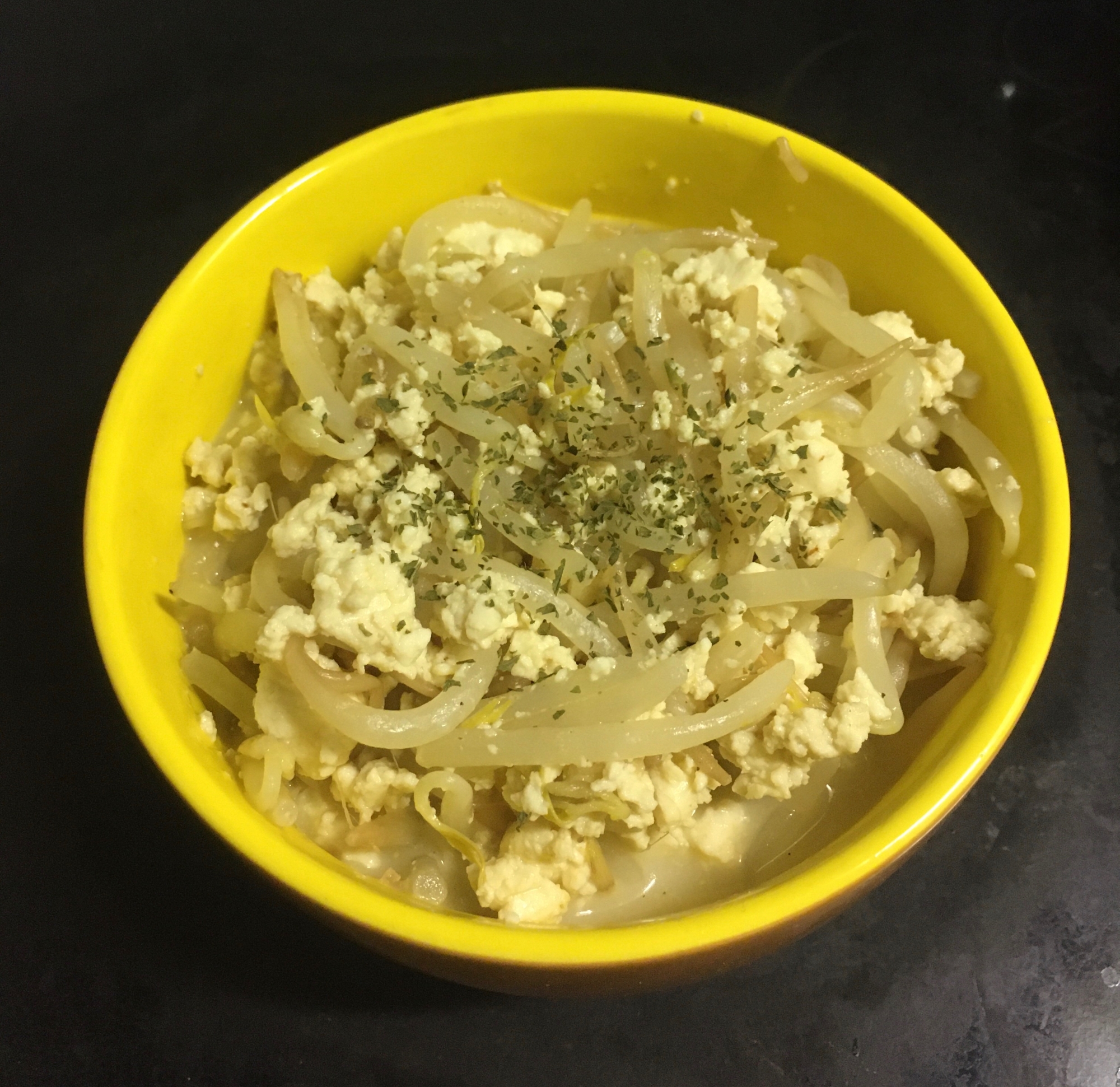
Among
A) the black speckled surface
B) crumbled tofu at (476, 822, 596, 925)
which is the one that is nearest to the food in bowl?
crumbled tofu at (476, 822, 596, 925)

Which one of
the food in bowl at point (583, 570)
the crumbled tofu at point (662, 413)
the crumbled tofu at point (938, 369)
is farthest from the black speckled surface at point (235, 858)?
the crumbled tofu at point (662, 413)

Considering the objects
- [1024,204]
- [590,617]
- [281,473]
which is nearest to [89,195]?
[281,473]

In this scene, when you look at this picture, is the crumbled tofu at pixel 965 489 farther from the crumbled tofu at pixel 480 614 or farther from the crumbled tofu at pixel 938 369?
the crumbled tofu at pixel 480 614

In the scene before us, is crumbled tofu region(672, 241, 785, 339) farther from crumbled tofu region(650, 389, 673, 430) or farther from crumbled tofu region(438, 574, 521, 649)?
crumbled tofu region(438, 574, 521, 649)

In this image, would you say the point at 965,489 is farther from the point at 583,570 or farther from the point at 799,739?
the point at 583,570

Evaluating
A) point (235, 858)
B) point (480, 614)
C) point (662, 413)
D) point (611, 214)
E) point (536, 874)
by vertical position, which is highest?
point (611, 214)

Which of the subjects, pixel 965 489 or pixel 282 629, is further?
pixel 965 489

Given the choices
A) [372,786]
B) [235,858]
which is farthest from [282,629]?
[235,858]
